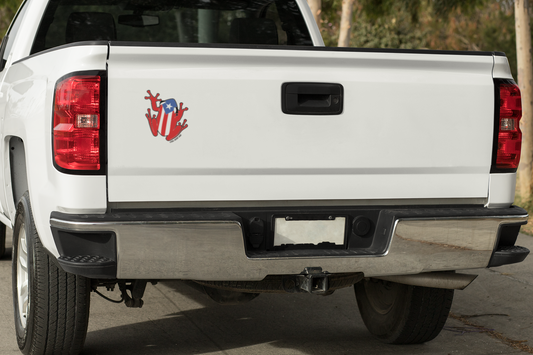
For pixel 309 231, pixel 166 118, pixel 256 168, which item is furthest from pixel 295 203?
pixel 166 118

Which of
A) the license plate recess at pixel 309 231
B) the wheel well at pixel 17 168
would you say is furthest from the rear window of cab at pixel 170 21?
the license plate recess at pixel 309 231

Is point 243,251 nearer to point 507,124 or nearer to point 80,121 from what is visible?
point 80,121

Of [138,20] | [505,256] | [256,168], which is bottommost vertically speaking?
[505,256]

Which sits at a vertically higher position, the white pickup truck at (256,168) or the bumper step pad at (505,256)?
the white pickup truck at (256,168)

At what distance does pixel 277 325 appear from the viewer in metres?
4.79

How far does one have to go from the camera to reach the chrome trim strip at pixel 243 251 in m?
3.18

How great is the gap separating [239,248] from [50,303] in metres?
1.02

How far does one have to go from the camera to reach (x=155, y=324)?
4.70 m

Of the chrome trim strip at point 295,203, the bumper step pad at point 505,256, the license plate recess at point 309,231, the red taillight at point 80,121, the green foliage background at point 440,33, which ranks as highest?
the green foliage background at point 440,33

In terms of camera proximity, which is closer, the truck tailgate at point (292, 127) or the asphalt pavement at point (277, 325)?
the truck tailgate at point (292, 127)

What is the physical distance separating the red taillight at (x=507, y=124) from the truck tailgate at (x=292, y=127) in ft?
0.23

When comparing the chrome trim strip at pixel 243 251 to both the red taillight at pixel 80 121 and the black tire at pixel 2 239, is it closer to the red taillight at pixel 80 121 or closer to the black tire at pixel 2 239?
the red taillight at pixel 80 121

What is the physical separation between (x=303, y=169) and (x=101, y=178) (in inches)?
35.2

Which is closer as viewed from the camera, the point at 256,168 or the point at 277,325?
the point at 256,168
